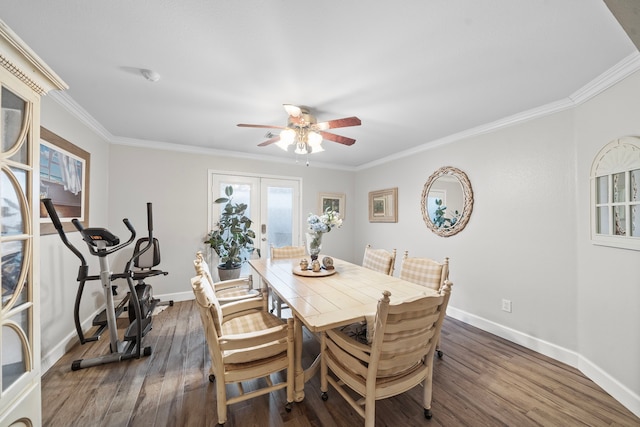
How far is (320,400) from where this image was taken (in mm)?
1705

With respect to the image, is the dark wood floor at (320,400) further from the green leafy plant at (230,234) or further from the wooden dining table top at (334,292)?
the green leafy plant at (230,234)

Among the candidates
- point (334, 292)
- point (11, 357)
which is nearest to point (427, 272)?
point (334, 292)

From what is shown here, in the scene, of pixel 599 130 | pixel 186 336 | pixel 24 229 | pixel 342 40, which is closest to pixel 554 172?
pixel 599 130

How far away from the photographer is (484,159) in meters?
2.82

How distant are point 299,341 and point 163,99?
2393 mm

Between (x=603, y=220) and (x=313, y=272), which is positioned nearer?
(x=603, y=220)

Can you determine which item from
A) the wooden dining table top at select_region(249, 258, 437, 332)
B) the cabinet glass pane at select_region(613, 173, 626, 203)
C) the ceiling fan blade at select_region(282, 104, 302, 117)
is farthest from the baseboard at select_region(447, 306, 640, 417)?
the ceiling fan blade at select_region(282, 104, 302, 117)

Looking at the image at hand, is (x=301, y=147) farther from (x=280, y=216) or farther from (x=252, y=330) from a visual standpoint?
(x=280, y=216)

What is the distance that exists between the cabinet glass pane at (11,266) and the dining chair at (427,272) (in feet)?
8.35

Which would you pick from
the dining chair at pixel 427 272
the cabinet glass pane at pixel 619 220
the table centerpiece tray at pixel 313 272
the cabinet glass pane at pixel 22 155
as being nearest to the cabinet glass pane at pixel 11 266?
the cabinet glass pane at pixel 22 155

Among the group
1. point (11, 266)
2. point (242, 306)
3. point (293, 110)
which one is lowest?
point (242, 306)

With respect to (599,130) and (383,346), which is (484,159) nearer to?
(599,130)

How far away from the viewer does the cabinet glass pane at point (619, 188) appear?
1.76 m

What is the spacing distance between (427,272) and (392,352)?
124 centimetres
